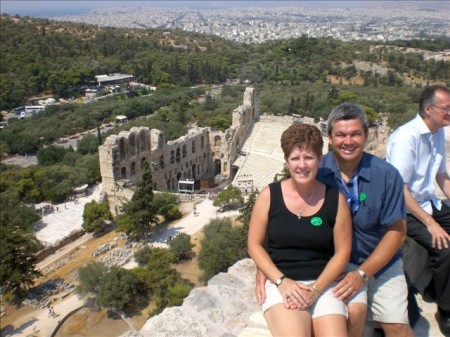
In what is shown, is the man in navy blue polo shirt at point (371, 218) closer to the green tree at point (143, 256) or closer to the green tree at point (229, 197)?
the green tree at point (143, 256)

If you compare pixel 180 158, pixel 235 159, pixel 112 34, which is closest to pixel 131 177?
pixel 180 158

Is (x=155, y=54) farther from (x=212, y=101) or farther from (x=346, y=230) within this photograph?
(x=346, y=230)

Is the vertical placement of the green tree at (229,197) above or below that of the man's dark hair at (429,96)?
below

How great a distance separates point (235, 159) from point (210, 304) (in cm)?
2721

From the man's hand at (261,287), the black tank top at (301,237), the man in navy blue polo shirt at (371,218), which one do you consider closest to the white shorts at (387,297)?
the man in navy blue polo shirt at (371,218)

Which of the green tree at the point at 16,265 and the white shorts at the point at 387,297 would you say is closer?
the white shorts at the point at 387,297

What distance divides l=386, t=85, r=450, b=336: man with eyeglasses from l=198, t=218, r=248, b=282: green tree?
39.9 feet

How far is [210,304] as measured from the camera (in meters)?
5.31

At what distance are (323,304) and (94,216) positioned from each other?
21.4 m

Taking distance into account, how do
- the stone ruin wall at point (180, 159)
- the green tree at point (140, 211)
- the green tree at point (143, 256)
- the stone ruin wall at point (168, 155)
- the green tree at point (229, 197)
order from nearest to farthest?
the green tree at point (143, 256) → the green tree at point (140, 211) → the green tree at point (229, 197) → the stone ruin wall at point (168, 155) → the stone ruin wall at point (180, 159)

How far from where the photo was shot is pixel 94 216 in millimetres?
23766

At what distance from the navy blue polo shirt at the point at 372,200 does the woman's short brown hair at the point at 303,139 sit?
1.71ft

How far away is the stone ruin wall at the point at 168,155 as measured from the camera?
2477 centimetres

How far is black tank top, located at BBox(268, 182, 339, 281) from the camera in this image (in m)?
4.18
